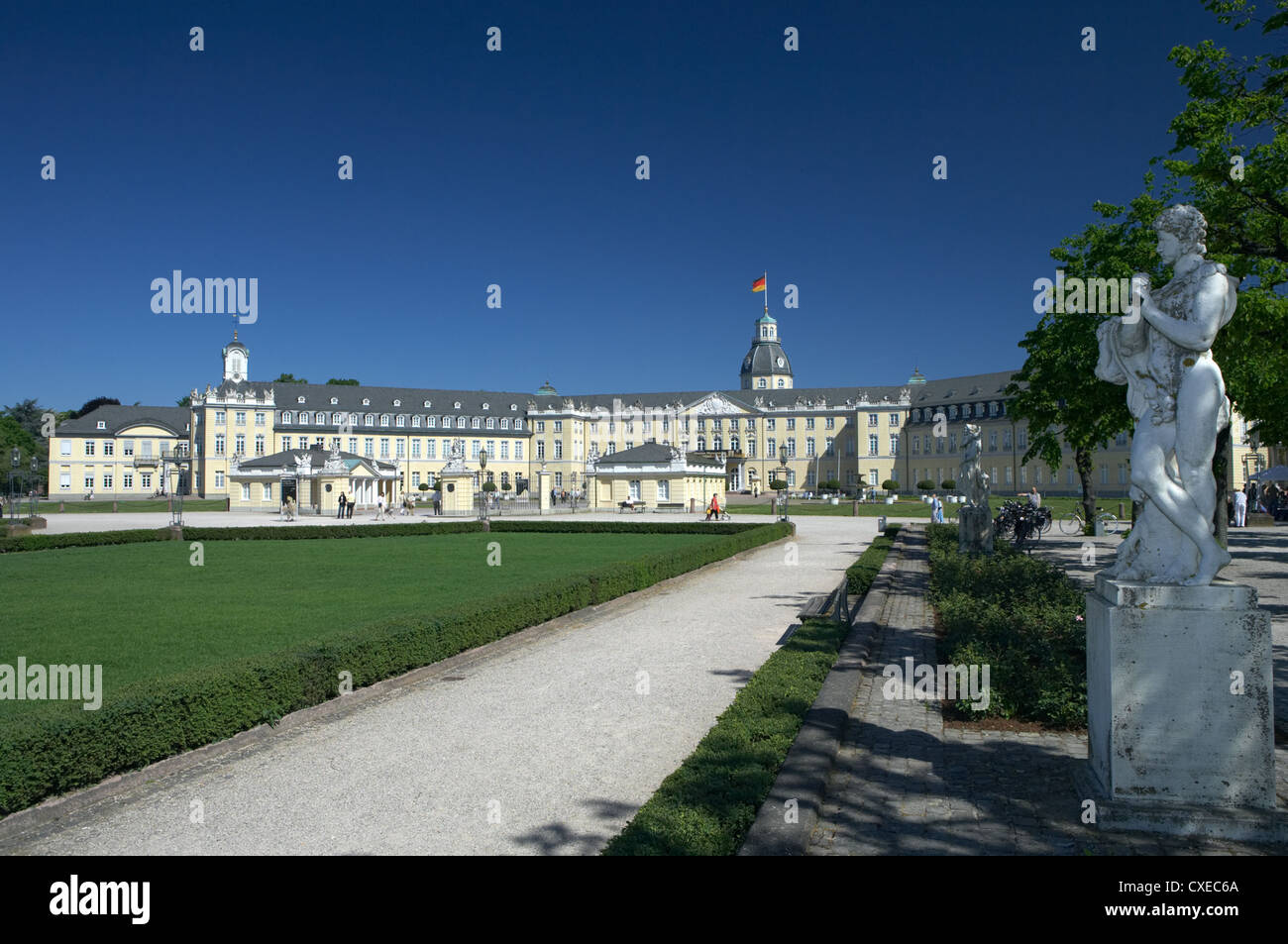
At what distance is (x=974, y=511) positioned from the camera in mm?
16141

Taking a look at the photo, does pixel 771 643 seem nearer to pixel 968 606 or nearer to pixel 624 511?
pixel 968 606

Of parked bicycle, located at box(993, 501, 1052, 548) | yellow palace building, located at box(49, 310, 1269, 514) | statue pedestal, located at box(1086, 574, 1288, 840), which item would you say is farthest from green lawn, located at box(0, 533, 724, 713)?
yellow palace building, located at box(49, 310, 1269, 514)

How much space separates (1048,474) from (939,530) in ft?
203

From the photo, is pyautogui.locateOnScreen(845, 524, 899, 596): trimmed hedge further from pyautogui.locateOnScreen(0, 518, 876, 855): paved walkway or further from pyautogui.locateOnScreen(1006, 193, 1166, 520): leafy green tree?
pyautogui.locateOnScreen(1006, 193, 1166, 520): leafy green tree

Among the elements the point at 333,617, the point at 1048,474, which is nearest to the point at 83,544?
the point at 333,617

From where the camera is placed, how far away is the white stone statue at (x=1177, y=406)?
4469 mm

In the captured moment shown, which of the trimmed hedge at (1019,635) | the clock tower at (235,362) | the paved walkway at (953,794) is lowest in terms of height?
the paved walkway at (953,794)

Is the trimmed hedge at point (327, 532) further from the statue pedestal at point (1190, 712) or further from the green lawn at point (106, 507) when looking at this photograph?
the green lawn at point (106, 507)

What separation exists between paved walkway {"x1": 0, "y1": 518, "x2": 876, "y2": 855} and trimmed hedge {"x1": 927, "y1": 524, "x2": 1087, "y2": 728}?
2421mm

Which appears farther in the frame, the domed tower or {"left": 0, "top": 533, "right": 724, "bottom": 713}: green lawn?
the domed tower

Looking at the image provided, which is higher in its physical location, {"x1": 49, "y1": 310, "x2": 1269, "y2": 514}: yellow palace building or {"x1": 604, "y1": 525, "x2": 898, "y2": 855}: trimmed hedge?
{"x1": 49, "y1": 310, "x2": 1269, "y2": 514}: yellow palace building

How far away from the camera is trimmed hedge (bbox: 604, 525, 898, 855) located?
4.11m

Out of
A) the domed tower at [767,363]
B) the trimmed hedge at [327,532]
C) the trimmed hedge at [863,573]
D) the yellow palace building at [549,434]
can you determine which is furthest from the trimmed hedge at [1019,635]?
the domed tower at [767,363]

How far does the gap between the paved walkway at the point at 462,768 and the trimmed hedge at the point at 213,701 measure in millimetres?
220
